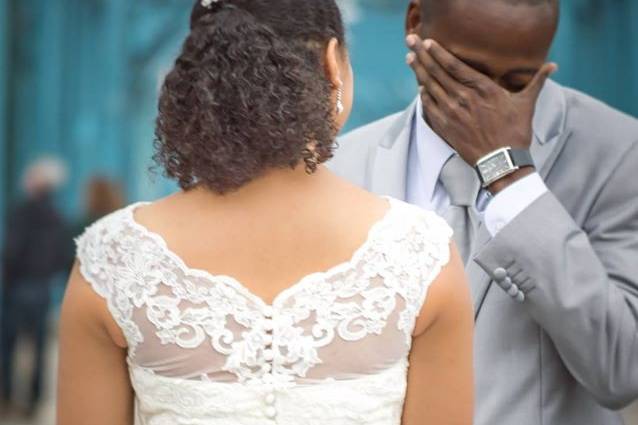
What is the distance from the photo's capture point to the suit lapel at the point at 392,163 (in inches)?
126

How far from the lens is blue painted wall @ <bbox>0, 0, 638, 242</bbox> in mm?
9609

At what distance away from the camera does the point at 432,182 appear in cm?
319

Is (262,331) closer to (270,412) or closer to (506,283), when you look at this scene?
(270,412)

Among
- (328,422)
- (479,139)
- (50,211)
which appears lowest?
(50,211)

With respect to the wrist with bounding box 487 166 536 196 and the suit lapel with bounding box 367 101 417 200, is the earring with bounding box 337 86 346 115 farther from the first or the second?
the suit lapel with bounding box 367 101 417 200

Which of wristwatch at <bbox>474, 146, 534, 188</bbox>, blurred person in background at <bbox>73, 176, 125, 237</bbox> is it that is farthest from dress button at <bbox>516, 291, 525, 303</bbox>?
blurred person in background at <bbox>73, 176, 125, 237</bbox>

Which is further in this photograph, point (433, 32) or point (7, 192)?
point (7, 192)

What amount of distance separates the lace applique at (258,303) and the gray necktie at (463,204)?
0.74m

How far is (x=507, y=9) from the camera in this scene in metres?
2.98

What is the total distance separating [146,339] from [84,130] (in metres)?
7.75

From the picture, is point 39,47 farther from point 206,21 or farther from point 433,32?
point 206,21

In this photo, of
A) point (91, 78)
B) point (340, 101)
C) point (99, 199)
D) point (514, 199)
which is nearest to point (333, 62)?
point (340, 101)

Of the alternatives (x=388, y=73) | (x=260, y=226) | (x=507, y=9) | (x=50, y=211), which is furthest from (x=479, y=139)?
(x=50, y=211)

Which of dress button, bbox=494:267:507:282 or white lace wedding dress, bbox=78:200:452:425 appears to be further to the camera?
dress button, bbox=494:267:507:282
